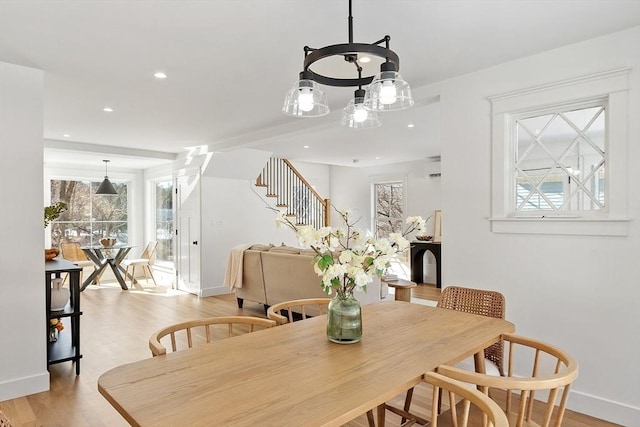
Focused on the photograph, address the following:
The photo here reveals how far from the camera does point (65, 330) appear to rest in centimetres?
421

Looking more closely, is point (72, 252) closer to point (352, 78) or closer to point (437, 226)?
point (437, 226)

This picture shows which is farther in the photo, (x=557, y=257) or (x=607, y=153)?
(x=557, y=257)

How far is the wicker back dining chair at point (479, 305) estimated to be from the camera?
227cm

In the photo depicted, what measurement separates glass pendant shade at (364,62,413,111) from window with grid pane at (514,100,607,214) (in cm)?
166

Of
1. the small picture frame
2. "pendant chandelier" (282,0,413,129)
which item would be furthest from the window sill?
the small picture frame

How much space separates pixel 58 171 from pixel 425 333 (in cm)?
860

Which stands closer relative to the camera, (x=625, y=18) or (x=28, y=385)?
(x=625, y=18)

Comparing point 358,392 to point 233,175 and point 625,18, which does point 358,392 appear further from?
point 233,175

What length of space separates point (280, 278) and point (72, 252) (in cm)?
536

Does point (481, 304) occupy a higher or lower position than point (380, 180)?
lower

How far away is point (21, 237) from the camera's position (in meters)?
3.06

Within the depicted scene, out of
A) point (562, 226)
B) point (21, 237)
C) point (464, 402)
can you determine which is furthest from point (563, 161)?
point (21, 237)

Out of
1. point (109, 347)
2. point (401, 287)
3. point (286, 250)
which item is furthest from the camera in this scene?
point (286, 250)

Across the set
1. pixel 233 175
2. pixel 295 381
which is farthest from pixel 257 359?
pixel 233 175
